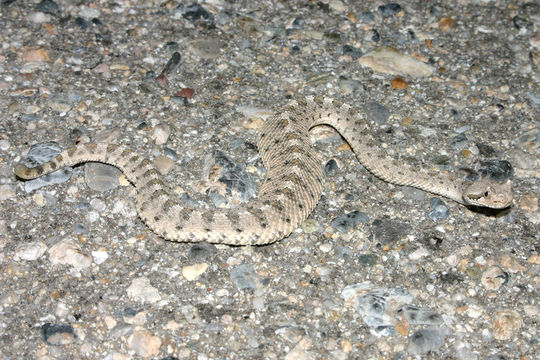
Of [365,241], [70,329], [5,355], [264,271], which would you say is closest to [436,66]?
[365,241]

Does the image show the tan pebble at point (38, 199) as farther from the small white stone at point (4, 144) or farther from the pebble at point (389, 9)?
the pebble at point (389, 9)

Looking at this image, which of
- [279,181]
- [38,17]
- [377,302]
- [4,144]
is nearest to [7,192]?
[4,144]

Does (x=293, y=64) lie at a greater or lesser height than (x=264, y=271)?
greater

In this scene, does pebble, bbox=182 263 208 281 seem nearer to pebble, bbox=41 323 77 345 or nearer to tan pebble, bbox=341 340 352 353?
pebble, bbox=41 323 77 345

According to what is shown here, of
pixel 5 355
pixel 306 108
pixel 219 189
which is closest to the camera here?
pixel 5 355

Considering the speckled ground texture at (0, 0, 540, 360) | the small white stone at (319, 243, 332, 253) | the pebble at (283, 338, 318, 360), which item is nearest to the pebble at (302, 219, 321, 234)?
the speckled ground texture at (0, 0, 540, 360)

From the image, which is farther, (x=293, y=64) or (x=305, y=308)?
(x=293, y=64)

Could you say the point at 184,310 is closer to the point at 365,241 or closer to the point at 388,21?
the point at 365,241

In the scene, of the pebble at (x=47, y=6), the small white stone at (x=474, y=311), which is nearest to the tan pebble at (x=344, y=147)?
the small white stone at (x=474, y=311)
